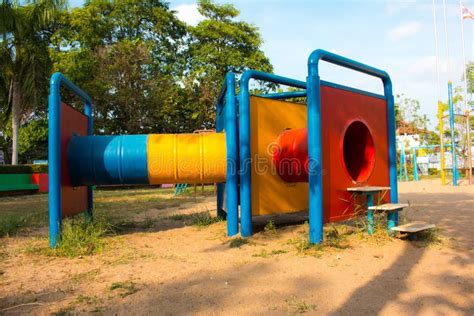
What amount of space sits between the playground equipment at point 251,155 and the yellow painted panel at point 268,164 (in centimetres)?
1

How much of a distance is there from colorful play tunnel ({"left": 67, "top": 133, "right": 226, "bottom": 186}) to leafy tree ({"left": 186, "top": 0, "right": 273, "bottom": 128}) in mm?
19020

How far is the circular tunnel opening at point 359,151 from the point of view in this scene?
5.49 meters

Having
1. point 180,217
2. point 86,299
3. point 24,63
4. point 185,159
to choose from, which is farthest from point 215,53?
point 86,299

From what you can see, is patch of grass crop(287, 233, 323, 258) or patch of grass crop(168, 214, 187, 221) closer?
patch of grass crop(287, 233, 323, 258)

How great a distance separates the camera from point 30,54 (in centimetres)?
1922

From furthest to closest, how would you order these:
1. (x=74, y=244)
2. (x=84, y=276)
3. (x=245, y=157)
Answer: (x=245, y=157), (x=74, y=244), (x=84, y=276)

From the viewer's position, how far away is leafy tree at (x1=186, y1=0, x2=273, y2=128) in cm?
2473

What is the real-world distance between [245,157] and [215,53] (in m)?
21.6

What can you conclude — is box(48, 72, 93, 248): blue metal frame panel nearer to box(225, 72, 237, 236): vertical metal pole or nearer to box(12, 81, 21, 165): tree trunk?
box(225, 72, 237, 236): vertical metal pole

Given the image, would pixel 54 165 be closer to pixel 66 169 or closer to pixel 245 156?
pixel 66 169

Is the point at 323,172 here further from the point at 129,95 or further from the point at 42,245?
the point at 129,95

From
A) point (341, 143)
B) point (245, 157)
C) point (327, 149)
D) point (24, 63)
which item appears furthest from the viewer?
point (24, 63)

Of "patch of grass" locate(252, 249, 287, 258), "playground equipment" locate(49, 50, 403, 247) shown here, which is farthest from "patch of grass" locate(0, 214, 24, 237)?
"patch of grass" locate(252, 249, 287, 258)

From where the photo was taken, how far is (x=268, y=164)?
5.52m
